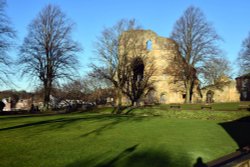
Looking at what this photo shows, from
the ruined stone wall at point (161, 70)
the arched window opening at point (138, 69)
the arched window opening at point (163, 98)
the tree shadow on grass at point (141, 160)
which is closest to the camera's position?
the tree shadow on grass at point (141, 160)

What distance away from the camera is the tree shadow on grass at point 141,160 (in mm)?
6704

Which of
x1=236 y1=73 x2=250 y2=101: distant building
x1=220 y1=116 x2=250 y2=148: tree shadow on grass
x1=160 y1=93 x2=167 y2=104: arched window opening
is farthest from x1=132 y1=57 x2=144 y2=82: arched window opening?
x1=220 y1=116 x2=250 y2=148: tree shadow on grass

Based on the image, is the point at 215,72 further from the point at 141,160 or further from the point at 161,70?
the point at 141,160

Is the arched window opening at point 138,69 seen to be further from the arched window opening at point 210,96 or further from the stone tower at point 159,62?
the arched window opening at point 210,96

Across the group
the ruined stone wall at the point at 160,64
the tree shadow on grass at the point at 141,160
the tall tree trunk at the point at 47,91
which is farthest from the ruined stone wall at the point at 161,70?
the tree shadow on grass at the point at 141,160

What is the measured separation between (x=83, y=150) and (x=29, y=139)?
2.80 meters

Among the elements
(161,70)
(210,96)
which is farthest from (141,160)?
(210,96)

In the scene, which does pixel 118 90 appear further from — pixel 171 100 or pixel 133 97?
pixel 171 100

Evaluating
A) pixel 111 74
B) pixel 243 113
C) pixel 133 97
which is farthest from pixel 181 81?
pixel 243 113

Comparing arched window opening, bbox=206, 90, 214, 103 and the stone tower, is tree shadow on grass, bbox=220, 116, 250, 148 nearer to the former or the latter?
the stone tower

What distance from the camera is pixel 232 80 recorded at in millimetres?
51312

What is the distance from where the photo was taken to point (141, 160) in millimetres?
7223

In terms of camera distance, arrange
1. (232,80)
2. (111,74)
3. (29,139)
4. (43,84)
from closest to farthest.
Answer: (29,139) → (43,84) → (111,74) → (232,80)

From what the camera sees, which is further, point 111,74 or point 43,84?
point 111,74
